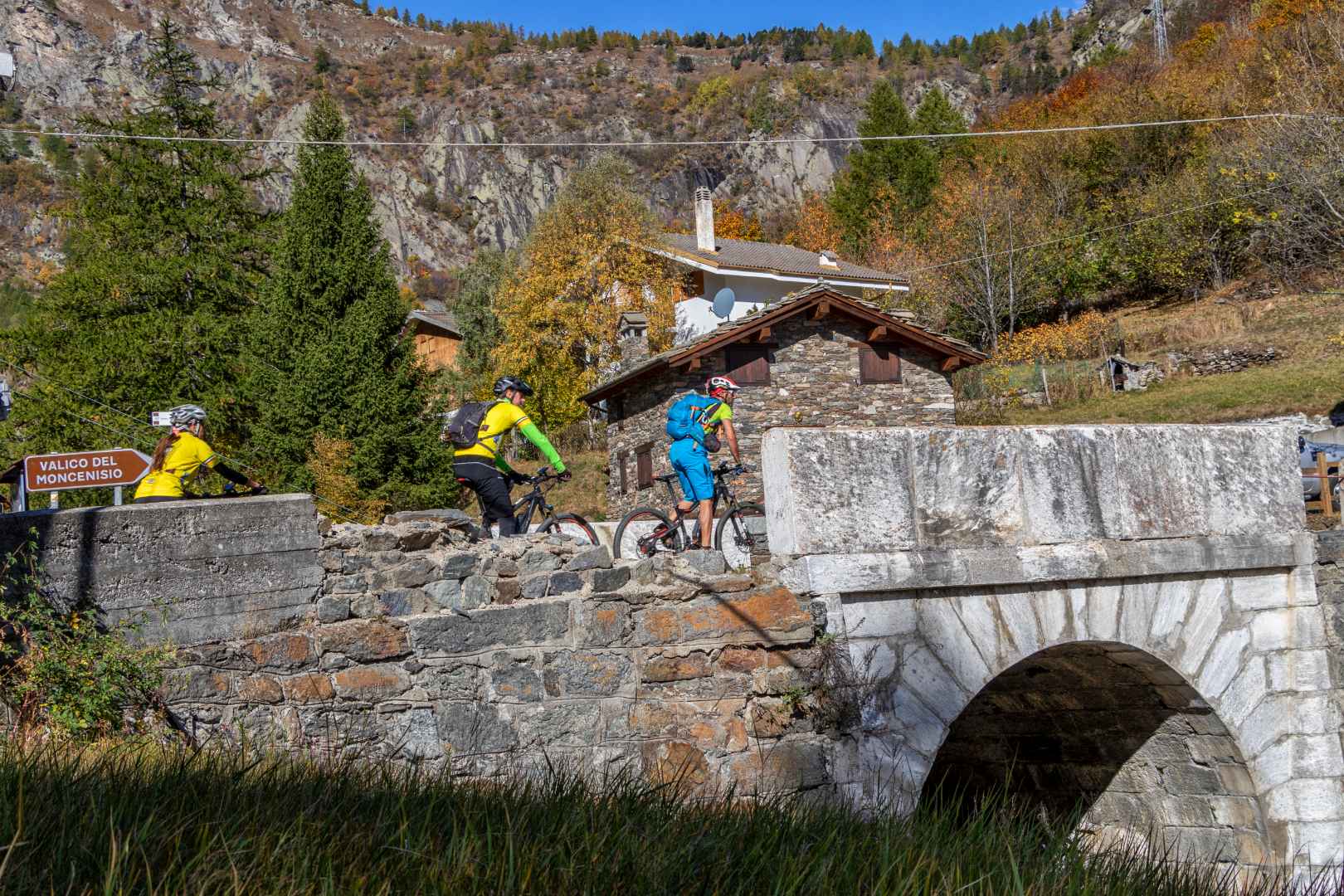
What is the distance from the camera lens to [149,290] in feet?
75.7

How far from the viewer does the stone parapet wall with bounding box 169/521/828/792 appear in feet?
19.9

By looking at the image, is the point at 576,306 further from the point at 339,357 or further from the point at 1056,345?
the point at 1056,345

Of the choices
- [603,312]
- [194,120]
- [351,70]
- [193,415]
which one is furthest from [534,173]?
[193,415]

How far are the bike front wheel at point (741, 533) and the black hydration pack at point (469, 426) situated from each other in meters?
1.99

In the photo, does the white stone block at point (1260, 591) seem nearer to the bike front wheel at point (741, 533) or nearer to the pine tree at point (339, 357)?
the bike front wheel at point (741, 533)

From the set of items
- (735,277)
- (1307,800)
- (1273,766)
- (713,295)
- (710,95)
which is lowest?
(1307,800)

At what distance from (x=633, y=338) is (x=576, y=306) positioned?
7711 mm

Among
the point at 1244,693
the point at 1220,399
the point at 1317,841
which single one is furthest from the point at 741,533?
the point at 1220,399

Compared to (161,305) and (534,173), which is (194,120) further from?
(534,173)

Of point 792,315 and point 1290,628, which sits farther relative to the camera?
point 792,315

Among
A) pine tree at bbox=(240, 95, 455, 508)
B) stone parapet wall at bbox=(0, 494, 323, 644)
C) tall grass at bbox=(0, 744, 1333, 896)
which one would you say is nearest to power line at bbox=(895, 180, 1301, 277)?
pine tree at bbox=(240, 95, 455, 508)

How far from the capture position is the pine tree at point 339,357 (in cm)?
2223

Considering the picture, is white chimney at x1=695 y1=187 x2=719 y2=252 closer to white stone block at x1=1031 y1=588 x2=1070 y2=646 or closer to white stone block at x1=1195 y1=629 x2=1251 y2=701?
white stone block at x1=1195 y1=629 x2=1251 y2=701

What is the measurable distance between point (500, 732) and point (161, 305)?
20609 mm
